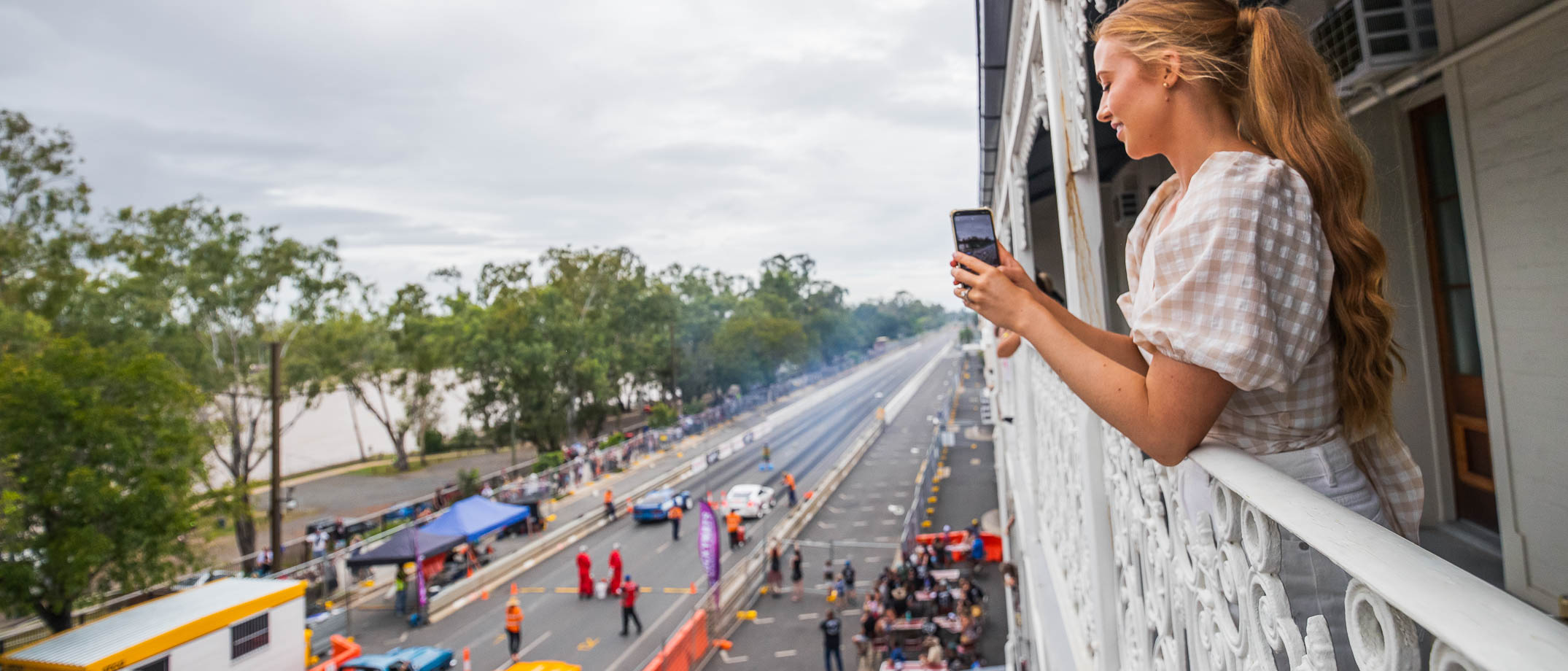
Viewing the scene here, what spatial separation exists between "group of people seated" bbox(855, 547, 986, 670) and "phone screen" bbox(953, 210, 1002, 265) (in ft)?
40.2

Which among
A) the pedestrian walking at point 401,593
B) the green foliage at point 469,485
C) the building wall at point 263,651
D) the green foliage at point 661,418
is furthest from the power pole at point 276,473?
the green foliage at point 661,418

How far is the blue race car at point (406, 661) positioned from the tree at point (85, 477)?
486 cm

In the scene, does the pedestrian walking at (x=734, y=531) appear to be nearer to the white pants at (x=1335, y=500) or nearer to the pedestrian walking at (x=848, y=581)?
the pedestrian walking at (x=848, y=581)

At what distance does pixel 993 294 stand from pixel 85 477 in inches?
700

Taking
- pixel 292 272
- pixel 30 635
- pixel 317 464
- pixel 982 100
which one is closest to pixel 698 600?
pixel 30 635

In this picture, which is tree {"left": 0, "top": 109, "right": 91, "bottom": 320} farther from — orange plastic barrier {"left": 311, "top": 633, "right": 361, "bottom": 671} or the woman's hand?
the woman's hand

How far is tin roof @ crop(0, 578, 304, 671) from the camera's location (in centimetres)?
1016

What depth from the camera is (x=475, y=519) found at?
62.1 ft

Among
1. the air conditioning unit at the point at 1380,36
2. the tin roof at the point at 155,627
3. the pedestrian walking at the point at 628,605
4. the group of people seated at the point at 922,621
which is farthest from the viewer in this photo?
the pedestrian walking at the point at 628,605

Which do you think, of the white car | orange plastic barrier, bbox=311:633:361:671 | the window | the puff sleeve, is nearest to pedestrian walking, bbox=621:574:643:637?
orange plastic barrier, bbox=311:633:361:671

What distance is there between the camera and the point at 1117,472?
215 cm

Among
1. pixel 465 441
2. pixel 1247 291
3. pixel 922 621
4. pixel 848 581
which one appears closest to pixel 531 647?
pixel 848 581

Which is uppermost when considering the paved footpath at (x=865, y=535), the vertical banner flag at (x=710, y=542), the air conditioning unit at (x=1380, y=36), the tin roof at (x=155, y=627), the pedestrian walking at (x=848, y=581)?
the air conditioning unit at (x=1380, y=36)

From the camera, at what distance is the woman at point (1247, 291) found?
43.6 inches
